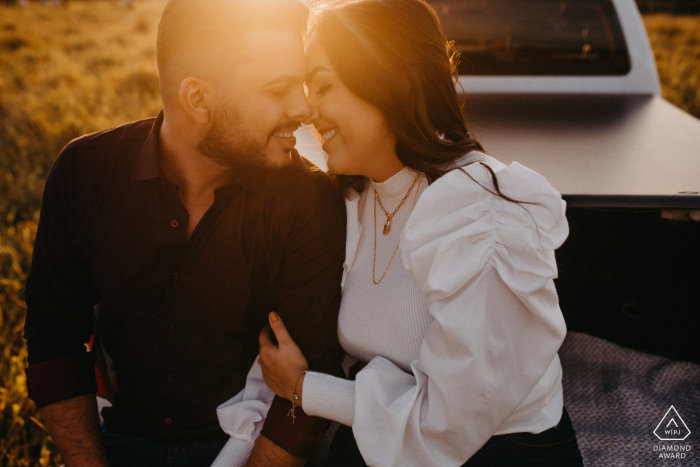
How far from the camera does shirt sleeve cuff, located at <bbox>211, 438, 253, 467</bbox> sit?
1576mm

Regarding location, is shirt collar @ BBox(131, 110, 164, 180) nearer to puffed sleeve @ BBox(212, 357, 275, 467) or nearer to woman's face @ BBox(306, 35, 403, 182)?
woman's face @ BBox(306, 35, 403, 182)

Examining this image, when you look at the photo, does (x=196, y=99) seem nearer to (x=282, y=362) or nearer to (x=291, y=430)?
(x=282, y=362)

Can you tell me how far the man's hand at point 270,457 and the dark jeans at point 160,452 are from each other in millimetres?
208

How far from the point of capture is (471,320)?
3.93ft

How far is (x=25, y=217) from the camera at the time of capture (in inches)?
155

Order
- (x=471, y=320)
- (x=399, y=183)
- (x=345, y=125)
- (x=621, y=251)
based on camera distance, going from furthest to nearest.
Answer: (x=621, y=251) → (x=399, y=183) → (x=345, y=125) → (x=471, y=320)

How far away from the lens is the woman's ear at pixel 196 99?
62.7 inches

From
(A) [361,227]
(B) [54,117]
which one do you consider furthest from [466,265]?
(B) [54,117]

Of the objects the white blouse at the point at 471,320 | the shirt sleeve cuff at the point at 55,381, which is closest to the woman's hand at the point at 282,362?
the white blouse at the point at 471,320

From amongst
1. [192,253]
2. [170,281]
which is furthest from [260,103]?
[170,281]

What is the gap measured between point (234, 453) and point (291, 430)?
0.23 meters

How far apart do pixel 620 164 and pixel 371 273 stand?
1098 mm

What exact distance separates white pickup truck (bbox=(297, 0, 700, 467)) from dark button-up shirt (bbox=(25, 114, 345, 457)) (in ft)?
1.98

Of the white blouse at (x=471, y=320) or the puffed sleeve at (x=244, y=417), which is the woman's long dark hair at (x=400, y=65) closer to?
the white blouse at (x=471, y=320)
